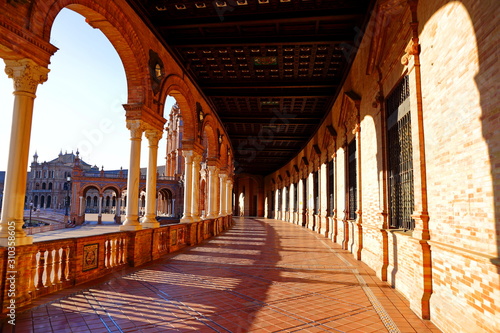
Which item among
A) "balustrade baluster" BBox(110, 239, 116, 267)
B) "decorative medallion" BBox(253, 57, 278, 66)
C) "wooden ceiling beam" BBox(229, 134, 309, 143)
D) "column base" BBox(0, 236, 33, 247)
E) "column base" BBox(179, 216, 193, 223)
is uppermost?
"decorative medallion" BBox(253, 57, 278, 66)

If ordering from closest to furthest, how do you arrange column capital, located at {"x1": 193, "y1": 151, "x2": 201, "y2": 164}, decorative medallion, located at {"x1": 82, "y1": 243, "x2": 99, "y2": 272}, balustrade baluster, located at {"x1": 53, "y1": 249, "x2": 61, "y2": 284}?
balustrade baluster, located at {"x1": 53, "y1": 249, "x2": 61, "y2": 284}, decorative medallion, located at {"x1": 82, "y1": 243, "x2": 99, "y2": 272}, column capital, located at {"x1": 193, "y1": 151, "x2": 201, "y2": 164}

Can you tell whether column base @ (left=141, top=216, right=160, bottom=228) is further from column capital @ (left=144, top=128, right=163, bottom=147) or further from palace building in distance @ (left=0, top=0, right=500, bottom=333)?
column capital @ (left=144, top=128, right=163, bottom=147)

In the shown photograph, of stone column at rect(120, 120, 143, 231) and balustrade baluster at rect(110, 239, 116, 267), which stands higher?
stone column at rect(120, 120, 143, 231)

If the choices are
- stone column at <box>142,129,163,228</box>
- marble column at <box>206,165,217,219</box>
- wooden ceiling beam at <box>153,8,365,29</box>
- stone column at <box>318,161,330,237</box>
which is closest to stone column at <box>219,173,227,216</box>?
marble column at <box>206,165,217,219</box>

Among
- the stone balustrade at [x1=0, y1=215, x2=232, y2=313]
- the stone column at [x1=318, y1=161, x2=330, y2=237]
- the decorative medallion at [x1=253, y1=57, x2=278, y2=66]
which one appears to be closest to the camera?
the stone balustrade at [x1=0, y1=215, x2=232, y2=313]

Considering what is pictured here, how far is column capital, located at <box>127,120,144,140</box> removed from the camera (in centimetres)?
844

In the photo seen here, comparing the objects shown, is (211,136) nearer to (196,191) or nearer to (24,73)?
(196,191)

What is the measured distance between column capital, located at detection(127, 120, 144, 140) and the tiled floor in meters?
3.46

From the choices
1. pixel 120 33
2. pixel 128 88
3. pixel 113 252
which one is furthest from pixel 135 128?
pixel 113 252

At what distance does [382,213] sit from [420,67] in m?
3.45

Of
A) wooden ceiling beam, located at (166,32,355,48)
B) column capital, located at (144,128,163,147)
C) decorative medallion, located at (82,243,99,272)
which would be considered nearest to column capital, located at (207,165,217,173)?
column capital, located at (144,128,163,147)

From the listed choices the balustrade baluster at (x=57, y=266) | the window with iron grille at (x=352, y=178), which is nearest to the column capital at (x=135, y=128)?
the balustrade baluster at (x=57, y=266)

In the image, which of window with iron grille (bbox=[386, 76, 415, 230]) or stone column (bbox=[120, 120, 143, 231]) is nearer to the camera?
window with iron grille (bbox=[386, 76, 415, 230])

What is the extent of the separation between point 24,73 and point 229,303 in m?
4.91
